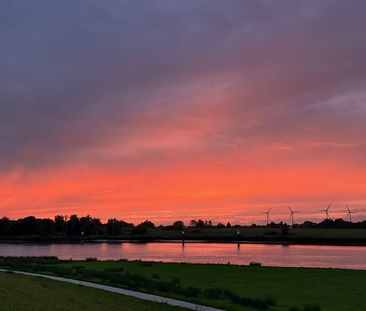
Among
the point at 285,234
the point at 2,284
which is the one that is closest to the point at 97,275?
the point at 2,284

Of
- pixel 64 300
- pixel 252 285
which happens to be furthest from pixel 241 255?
pixel 64 300

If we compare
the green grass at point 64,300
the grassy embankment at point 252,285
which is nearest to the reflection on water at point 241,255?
the grassy embankment at point 252,285

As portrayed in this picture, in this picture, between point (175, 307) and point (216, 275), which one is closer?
point (175, 307)

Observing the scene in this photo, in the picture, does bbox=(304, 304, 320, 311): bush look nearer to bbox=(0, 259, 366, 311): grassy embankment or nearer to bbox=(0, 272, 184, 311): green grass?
bbox=(0, 259, 366, 311): grassy embankment

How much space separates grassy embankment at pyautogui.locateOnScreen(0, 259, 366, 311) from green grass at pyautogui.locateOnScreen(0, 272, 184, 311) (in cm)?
288

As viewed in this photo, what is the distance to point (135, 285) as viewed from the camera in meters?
30.1

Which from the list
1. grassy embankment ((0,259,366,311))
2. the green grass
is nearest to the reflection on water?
grassy embankment ((0,259,366,311))

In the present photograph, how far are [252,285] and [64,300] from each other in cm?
1295

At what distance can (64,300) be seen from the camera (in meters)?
21.5

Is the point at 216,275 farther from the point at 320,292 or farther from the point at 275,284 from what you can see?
the point at 320,292

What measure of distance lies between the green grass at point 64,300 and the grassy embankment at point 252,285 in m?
2.88

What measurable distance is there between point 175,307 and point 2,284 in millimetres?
7487

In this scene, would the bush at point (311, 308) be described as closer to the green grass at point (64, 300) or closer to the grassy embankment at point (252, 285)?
the grassy embankment at point (252, 285)

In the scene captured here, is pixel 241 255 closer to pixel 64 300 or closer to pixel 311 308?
pixel 311 308
